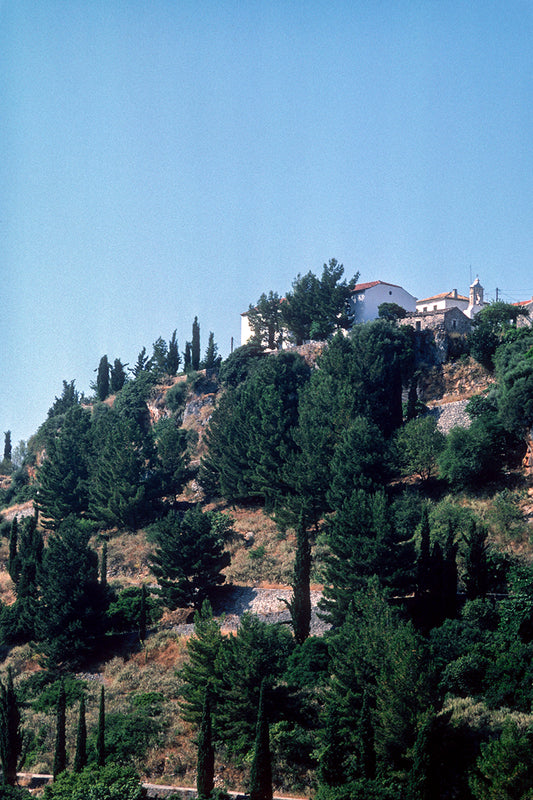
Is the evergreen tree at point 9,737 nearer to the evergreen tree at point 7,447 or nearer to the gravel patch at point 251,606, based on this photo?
the gravel patch at point 251,606

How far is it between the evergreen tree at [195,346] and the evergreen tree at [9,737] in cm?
5075

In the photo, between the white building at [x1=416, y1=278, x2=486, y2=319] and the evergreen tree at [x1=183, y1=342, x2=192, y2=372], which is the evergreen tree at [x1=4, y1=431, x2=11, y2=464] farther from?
the white building at [x1=416, y1=278, x2=486, y2=319]

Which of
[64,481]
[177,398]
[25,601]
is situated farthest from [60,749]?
[177,398]

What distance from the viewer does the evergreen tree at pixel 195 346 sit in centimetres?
7750

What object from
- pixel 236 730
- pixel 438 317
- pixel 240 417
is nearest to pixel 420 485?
pixel 240 417

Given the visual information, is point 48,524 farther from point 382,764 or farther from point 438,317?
point 382,764

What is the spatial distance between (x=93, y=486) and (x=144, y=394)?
18.7 meters

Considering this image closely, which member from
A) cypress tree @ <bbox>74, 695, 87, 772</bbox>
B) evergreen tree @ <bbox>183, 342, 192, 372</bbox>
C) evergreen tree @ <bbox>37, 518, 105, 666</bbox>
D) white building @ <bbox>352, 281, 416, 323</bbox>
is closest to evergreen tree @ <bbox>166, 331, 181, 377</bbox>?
evergreen tree @ <bbox>183, 342, 192, 372</bbox>

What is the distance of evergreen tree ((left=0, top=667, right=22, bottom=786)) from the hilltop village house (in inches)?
1628

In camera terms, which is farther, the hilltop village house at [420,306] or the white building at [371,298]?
the white building at [371,298]

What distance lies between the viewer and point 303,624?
109ft

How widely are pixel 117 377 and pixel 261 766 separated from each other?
6403 centimetres

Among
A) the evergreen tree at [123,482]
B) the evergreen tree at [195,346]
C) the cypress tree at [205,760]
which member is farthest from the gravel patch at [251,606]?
the evergreen tree at [195,346]

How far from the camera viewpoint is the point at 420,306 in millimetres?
76250
